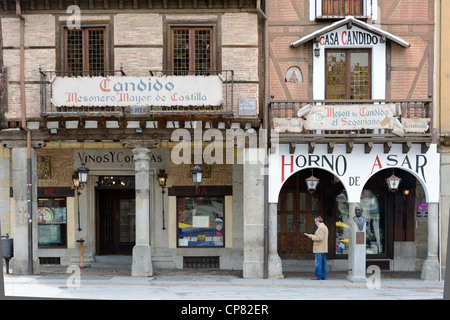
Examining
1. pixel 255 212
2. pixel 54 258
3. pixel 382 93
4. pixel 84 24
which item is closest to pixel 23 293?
pixel 54 258

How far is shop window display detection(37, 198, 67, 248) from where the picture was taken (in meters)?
16.9

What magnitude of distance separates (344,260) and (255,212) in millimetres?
4108

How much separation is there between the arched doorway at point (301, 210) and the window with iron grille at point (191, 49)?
16.0 feet

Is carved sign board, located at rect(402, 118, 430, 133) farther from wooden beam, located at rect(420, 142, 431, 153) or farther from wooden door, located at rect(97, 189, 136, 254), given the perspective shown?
wooden door, located at rect(97, 189, 136, 254)

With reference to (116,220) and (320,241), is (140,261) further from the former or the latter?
(320,241)

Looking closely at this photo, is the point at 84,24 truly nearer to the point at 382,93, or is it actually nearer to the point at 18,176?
the point at 18,176

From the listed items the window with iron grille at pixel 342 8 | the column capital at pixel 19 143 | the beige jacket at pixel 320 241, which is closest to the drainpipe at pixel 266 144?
the beige jacket at pixel 320 241

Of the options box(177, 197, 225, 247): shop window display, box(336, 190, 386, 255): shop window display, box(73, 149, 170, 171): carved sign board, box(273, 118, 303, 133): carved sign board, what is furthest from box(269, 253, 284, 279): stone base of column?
box(73, 149, 170, 171): carved sign board

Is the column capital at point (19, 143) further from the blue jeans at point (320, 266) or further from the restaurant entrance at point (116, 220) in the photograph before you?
the blue jeans at point (320, 266)

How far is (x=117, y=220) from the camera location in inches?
687

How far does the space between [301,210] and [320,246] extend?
9.83ft

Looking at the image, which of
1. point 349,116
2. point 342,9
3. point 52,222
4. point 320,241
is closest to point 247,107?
point 349,116

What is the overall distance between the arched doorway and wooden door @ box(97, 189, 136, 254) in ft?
16.4

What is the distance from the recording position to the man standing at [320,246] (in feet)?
45.8
